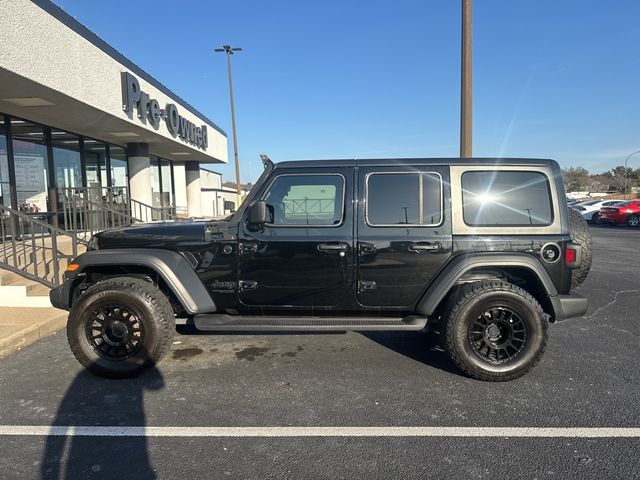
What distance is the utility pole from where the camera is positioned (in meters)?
8.04

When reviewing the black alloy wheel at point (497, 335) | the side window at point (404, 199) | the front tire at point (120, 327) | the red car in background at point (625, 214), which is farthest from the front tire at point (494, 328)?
the red car in background at point (625, 214)

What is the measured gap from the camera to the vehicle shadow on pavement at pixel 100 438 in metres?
2.54

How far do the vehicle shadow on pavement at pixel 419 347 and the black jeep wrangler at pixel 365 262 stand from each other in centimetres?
42

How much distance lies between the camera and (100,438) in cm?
286

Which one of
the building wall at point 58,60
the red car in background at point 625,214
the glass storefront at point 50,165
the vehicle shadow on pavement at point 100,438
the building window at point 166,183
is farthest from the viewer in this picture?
the red car in background at point 625,214

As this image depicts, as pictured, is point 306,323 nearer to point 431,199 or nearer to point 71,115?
point 431,199

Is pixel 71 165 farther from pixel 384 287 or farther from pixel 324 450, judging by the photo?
pixel 324 450

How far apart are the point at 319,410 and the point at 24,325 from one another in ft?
12.3

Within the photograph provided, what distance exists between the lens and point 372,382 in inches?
148

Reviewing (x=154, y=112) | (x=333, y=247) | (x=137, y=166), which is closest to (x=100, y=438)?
(x=333, y=247)

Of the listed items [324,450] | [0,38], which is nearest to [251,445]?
[324,450]

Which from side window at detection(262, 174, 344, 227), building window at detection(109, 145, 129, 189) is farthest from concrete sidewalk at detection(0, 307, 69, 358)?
building window at detection(109, 145, 129, 189)

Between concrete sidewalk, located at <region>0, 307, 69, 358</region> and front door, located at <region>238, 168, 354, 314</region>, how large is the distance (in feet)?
8.45

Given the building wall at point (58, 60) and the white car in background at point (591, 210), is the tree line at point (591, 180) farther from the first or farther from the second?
the building wall at point (58, 60)
